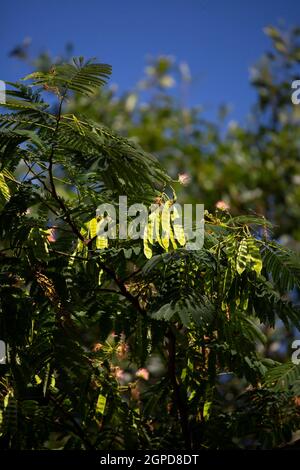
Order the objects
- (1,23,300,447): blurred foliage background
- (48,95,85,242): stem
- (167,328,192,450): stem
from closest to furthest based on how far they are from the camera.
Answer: (48,95,85,242): stem < (167,328,192,450): stem < (1,23,300,447): blurred foliage background

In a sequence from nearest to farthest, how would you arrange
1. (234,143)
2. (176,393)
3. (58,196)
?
(58,196) → (176,393) → (234,143)

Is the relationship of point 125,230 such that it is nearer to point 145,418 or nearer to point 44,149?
point 44,149

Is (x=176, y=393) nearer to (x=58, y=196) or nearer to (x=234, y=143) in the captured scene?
(x=58, y=196)

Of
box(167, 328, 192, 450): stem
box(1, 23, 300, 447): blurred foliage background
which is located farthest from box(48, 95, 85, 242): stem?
box(1, 23, 300, 447): blurred foliage background

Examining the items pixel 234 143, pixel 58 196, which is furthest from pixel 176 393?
pixel 234 143

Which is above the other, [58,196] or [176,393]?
[58,196]

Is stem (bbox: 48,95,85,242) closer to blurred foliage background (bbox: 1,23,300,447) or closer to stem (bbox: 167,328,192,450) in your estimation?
stem (bbox: 167,328,192,450)

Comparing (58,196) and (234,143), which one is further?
(234,143)

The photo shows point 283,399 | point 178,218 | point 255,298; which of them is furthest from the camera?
point 283,399

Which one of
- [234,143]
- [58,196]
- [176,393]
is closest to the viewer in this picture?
[58,196]

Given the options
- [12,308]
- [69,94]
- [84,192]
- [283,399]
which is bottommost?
[283,399]

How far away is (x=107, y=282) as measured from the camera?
2.43 m
